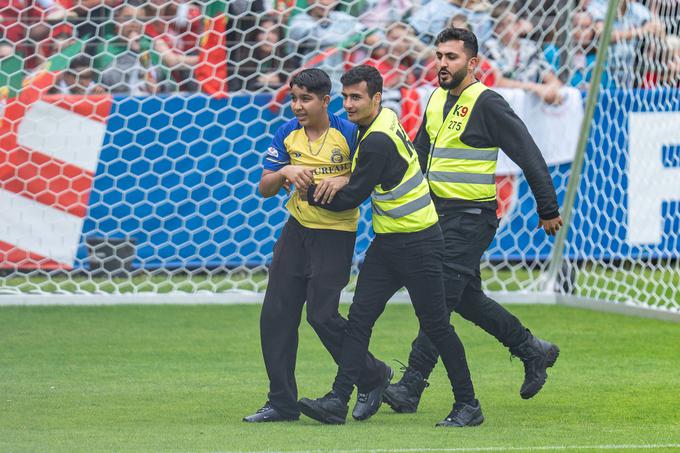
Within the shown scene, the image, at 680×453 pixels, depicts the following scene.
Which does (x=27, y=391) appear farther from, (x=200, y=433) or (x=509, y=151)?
(x=509, y=151)

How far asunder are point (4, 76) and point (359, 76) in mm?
5044

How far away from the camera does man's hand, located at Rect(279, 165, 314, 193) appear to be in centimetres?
603

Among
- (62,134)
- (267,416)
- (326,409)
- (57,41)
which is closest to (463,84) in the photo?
(326,409)

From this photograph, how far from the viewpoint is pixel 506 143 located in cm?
659

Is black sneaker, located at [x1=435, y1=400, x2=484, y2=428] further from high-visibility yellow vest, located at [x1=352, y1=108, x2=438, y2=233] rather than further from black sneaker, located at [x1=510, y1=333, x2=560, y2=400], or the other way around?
high-visibility yellow vest, located at [x1=352, y1=108, x2=438, y2=233]

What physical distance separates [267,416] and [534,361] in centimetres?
148

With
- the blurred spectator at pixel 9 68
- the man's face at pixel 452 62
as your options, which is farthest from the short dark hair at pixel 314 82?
the blurred spectator at pixel 9 68

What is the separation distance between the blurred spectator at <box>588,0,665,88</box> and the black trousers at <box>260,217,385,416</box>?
5.13 metres

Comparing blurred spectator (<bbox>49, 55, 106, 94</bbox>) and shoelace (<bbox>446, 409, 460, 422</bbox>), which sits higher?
blurred spectator (<bbox>49, 55, 106, 94</bbox>)

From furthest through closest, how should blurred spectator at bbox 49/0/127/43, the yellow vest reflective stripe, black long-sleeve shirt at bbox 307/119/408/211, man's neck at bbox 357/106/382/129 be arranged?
blurred spectator at bbox 49/0/127/43, the yellow vest reflective stripe, man's neck at bbox 357/106/382/129, black long-sleeve shirt at bbox 307/119/408/211

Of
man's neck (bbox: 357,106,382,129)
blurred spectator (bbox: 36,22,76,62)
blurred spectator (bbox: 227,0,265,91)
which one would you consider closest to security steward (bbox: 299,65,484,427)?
man's neck (bbox: 357,106,382,129)

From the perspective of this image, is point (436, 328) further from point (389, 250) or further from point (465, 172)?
point (465, 172)

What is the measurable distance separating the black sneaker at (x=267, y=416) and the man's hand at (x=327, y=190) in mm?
1035

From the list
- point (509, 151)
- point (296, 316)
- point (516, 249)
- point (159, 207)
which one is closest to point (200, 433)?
point (296, 316)
